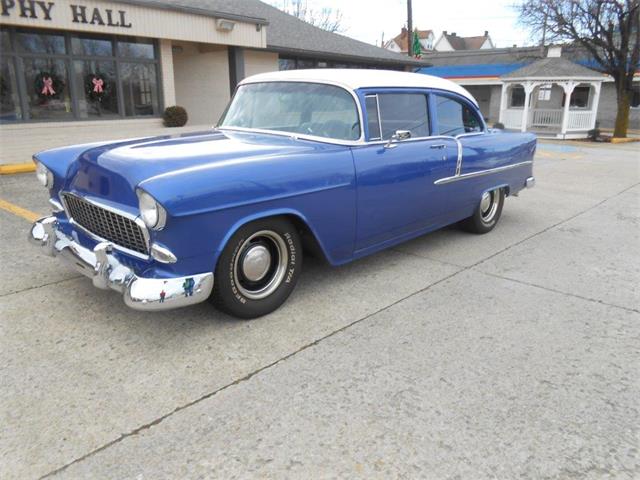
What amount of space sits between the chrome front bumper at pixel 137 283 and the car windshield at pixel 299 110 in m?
1.67

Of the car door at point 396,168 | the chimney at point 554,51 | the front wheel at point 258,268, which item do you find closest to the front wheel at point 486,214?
the car door at point 396,168

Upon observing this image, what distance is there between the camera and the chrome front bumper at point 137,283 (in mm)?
2819

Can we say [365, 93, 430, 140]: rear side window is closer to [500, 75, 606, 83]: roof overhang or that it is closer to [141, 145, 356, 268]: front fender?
[141, 145, 356, 268]: front fender

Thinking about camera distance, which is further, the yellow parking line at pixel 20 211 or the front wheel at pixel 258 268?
the yellow parking line at pixel 20 211

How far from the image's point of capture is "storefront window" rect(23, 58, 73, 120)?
11930 mm

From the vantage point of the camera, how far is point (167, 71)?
14.3 meters

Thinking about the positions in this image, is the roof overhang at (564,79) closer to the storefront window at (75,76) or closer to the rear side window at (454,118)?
the storefront window at (75,76)

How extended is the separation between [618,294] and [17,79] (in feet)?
41.9

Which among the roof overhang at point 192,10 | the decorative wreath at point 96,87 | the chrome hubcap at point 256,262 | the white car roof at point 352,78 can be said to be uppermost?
the roof overhang at point 192,10

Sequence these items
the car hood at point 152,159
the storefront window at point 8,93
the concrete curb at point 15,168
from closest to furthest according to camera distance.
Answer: the car hood at point 152,159, the concrete curb at point 15,168, the storefront window at point 8,93

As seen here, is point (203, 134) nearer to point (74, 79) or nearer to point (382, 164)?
point (382, 164)

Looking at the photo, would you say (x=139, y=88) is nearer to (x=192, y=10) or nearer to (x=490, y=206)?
(x=192, y=10)

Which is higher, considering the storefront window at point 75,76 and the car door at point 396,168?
the storefront window at point 75,76

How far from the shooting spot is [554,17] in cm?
1958
